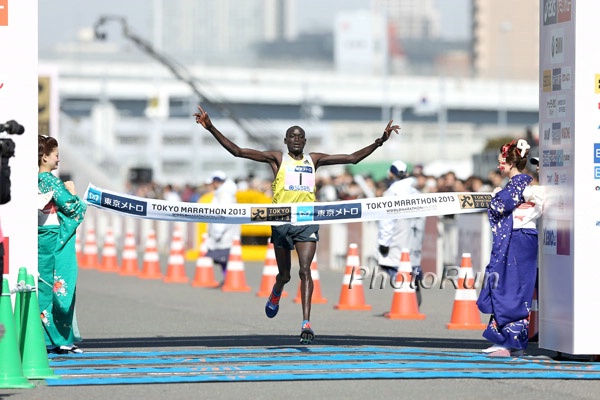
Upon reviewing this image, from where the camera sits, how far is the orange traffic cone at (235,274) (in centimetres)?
2195

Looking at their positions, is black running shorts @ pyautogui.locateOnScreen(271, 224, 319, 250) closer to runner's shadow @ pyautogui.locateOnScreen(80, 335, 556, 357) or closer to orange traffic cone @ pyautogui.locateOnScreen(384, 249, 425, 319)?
runner's shadow @ pyautogui.locateOnScreen(80, 335, 556, 357)

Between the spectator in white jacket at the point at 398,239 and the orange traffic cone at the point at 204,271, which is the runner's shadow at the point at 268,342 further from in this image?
the orange traffic cone at the point at 204,271

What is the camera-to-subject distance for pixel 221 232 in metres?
22.3

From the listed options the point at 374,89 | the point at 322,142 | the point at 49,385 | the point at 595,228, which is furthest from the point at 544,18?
the point at 374,89

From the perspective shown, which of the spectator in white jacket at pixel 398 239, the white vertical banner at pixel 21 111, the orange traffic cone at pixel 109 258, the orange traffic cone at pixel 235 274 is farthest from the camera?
the orange traffic cone at pixel 109 258

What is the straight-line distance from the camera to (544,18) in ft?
38.9

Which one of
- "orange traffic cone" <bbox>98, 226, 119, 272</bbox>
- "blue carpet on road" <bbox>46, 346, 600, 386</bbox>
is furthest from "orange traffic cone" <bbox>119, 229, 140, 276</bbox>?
"blue carpet on road" <bbox>46, 346, 600, 386</bbox>

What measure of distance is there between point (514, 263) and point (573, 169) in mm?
1071

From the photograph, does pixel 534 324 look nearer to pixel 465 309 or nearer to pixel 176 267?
pixel 465 309

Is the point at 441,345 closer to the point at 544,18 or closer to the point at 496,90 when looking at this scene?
the point at 544,18

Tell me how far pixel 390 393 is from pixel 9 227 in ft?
10.9

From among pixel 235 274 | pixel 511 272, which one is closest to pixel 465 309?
pixel 511 272

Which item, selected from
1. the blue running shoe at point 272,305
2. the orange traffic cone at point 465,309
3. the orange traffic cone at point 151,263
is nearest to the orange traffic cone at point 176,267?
the orange traffic cone at point 151,263

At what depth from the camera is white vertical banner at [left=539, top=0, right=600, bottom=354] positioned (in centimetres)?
1129
